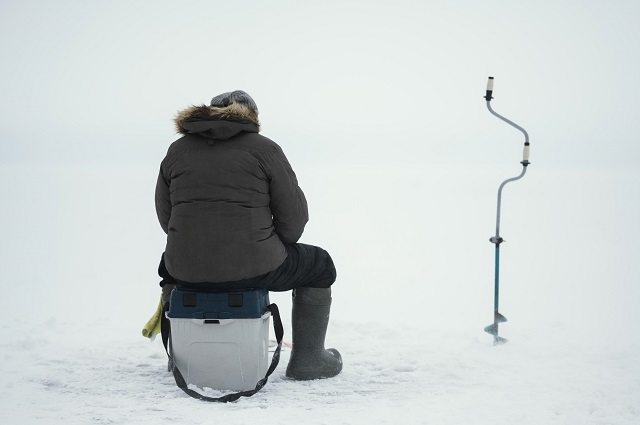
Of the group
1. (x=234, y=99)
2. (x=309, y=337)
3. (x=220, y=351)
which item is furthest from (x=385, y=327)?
(x=234, y=99)

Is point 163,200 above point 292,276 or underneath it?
above

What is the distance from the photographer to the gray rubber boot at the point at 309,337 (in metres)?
3.68

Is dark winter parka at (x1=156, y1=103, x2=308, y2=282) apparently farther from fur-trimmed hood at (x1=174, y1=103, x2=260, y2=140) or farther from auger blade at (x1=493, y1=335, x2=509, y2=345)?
auger blade at (x1=493, y1=335, x2=509, y2=345)

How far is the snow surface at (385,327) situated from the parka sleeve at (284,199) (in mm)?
805

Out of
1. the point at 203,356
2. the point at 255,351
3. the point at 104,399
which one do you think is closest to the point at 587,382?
the point at 255,351

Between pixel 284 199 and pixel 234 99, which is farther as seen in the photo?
pixel 234 99

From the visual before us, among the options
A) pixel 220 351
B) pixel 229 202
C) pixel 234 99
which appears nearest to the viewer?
pixel 229 202

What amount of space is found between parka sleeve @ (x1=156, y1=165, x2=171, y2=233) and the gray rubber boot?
0.81 meters

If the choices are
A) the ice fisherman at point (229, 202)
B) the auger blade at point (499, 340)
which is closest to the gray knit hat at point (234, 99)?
the ice fisherman at point (229, 202)

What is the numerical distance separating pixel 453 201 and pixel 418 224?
4323mm

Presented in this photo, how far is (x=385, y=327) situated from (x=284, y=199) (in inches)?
65.5

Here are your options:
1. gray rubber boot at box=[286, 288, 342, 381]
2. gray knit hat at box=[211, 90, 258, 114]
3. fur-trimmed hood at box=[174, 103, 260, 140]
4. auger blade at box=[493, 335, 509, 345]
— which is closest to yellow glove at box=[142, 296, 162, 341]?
gray rubber boot at box=[286, 288, 342, 381]

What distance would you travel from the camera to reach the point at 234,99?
3539mm

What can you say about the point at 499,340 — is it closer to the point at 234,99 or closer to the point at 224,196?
the point at 224,196
